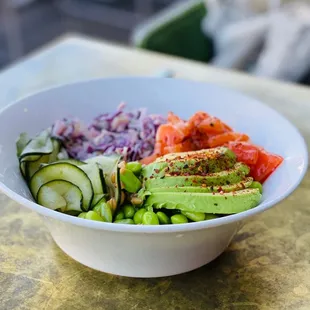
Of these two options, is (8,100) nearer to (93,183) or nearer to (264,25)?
(93,183)

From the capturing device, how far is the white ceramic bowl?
836mm

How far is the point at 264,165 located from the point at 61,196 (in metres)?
0.36

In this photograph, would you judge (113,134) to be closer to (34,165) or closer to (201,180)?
(34,165)

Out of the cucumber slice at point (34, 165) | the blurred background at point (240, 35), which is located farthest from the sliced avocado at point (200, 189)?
the blurred background at point (240, 35)

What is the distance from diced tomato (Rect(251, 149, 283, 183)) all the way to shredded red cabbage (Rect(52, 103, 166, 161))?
21 cm

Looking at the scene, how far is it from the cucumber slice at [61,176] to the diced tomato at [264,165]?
294mm

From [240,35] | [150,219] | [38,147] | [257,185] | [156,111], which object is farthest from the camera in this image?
[240,35]

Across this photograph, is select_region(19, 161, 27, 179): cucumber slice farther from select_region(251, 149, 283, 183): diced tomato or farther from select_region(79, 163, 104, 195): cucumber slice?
select_region(251, 149, 283, 183): diced tomato

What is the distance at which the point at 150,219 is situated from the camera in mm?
865

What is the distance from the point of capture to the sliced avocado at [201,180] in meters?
0.92

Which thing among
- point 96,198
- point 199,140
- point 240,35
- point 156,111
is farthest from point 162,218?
point 240,35

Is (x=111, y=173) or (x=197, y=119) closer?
(x=111, y=173)

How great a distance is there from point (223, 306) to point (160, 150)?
0.32 m

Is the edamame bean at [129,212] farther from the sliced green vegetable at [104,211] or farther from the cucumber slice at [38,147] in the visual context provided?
the cucumber slice at [38,147]
